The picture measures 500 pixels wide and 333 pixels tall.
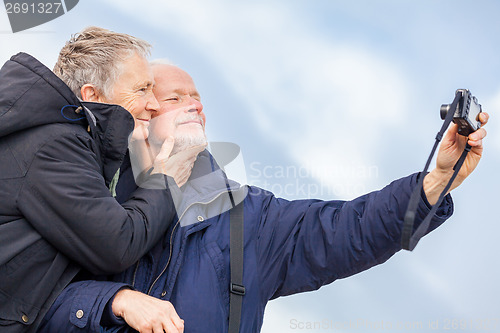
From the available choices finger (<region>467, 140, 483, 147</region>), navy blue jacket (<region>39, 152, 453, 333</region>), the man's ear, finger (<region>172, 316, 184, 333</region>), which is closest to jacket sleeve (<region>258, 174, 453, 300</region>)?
navy blue jacket (<region>39, 152, 453, 333</region>)

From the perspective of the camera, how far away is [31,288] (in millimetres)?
2350

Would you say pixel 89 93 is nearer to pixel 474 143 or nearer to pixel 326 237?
pixel 326 237

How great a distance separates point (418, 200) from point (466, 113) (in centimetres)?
37

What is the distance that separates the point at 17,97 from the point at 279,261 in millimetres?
1288

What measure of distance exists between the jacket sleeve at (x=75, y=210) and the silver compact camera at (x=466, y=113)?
3.93 feet

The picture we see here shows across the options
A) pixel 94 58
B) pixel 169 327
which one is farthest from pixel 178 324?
pixel 94 58

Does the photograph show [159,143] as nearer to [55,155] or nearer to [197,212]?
[197,212]

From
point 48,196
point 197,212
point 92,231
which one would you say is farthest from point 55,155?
point 197,212

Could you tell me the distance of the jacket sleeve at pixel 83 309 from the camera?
2.36 m

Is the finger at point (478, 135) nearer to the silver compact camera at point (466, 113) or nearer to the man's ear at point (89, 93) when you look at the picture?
the silver compact camera at point (466, 113)

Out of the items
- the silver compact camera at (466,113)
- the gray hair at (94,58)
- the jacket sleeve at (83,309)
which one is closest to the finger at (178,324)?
the jacket sleeve at (83,309)

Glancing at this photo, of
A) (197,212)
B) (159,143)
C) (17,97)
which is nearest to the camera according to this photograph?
(17,97)

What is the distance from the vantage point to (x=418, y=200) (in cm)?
244

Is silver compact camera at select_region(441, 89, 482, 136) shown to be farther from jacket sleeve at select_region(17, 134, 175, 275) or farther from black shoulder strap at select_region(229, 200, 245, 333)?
jacket sleeve at select_region(17, 134, 175, 275)
